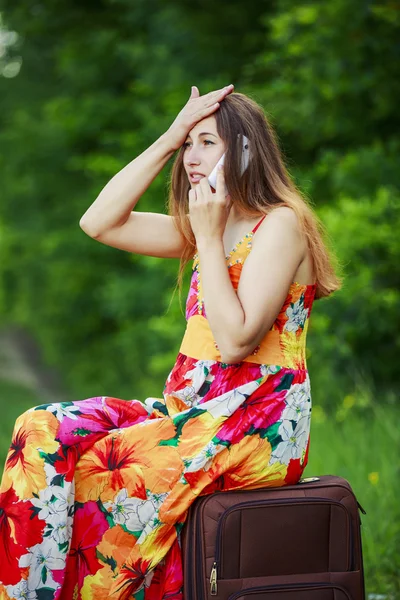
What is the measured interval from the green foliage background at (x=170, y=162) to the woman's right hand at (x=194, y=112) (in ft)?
2.97

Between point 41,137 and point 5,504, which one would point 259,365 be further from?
point 41,137

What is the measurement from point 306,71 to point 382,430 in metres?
3.46

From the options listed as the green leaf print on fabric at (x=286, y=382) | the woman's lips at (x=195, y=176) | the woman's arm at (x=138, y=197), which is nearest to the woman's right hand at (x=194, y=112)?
the woman's arm at (x=138, y=197)

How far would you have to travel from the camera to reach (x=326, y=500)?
7.82 feet

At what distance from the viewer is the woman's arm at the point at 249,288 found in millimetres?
2299

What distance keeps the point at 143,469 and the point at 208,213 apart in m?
0.72

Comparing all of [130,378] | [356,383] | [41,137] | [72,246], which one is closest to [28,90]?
[41,137]

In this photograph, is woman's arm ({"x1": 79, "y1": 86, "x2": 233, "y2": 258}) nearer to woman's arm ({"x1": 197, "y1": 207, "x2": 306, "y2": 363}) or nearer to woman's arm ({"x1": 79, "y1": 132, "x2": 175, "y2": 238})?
woman's arm ({"x1": 79, "y1": 132, "x2": 175, "y2": 238})

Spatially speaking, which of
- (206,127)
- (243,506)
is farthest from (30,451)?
(206,127)

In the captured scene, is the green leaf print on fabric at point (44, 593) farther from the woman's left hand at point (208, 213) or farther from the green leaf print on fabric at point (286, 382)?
the woman's left hand at point (208, 213)

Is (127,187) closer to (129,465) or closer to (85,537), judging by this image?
(129,465)

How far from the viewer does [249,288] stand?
2.33 meters

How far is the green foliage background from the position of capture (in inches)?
266

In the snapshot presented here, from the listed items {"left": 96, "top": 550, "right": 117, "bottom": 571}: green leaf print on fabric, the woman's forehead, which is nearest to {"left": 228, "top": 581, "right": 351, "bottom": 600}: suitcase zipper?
{"left": 96, "top": 550, "right": 117, "bottom": 571}: green leaf print on fabric
